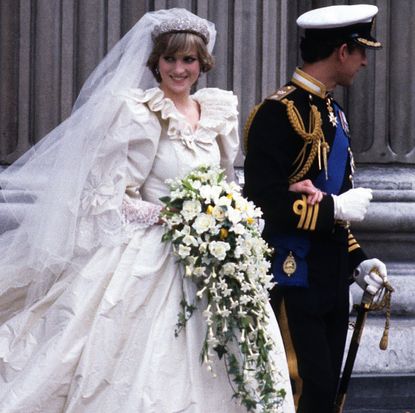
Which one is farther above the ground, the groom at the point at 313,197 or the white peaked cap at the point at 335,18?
the white peaked cap at the point at 335,18

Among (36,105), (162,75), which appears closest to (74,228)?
(162,75)

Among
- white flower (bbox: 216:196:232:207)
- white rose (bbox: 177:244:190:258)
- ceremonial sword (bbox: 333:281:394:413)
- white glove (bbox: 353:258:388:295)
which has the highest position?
white flower (bbox: 216:196:232:207)

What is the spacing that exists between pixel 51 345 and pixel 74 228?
455 millimetres

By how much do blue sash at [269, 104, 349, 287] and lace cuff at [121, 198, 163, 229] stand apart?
0.52 meters

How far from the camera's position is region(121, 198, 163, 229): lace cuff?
20.7 feet

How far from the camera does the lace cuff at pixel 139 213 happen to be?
6.32 m

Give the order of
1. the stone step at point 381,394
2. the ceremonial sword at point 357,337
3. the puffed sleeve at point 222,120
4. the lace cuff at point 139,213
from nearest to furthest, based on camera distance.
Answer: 1. the lace cuff at point 139,213
2. the puffed sleeve at point 222,120
3. the ceremonial sword at point 357,337
4. the stone step at point 381,394

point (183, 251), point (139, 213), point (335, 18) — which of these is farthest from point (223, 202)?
point (335, 18)

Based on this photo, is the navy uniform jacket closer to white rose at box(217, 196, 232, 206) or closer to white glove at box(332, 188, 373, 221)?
white glove at box(332, 188, 373, 221)

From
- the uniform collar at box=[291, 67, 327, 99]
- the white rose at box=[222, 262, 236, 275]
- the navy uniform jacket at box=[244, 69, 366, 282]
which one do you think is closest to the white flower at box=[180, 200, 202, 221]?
the white rose at box=[222, 262, 236, 275]

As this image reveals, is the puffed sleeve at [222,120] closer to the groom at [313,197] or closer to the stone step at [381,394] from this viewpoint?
the groom at [313,197]

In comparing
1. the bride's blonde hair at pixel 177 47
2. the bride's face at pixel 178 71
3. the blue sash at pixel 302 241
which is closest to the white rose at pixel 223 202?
the blue sash at pixel 302 241

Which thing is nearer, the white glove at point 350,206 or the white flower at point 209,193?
the white flower at point 209,193

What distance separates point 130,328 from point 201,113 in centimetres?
94
